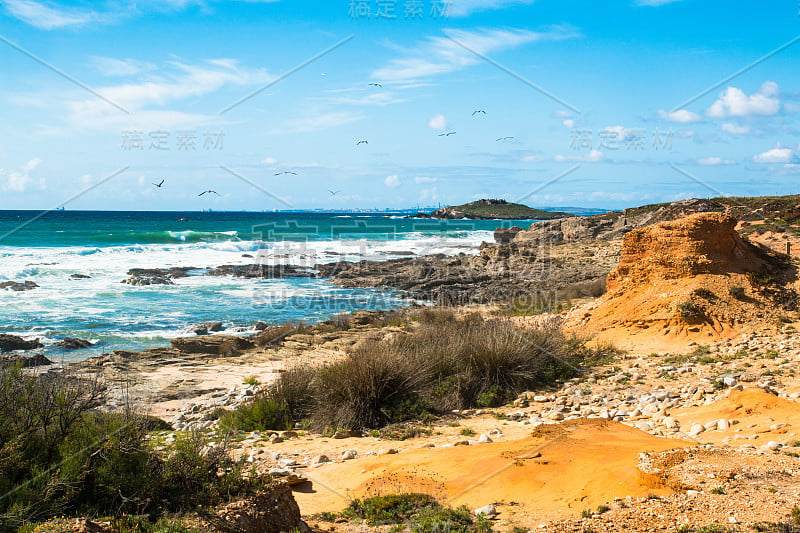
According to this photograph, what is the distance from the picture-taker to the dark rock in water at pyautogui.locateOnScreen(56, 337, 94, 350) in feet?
41.3

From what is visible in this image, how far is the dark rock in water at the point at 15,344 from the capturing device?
39.5ft

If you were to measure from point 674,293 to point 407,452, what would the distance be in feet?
24.2

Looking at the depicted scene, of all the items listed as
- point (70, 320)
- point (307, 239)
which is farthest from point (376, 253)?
point (70, 320)

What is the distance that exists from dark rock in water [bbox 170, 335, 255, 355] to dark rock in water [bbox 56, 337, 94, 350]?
1.96 m

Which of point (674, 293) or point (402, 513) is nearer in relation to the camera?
point (402, 513)

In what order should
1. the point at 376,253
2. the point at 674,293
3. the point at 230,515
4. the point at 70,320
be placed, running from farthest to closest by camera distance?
the point at 376,253
the point at 70,320
the point at 674,293
the point at 230,515

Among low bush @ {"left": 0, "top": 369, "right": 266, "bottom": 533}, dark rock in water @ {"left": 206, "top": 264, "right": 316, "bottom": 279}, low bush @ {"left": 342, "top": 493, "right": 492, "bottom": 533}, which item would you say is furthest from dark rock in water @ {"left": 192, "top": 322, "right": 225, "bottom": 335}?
dark rock in water @ {"left": 206, "top": 264, "right": 316, "bottom": 279}

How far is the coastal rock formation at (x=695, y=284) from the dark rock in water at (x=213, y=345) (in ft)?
25.9

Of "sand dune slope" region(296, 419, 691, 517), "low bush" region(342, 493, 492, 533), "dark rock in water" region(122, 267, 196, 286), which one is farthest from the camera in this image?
"dark rock in water" region(122, 267, 196, 286)

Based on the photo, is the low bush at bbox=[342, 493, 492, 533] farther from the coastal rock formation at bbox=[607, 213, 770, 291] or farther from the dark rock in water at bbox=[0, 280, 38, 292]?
the dark rock in water at bbox=[0, 280, 38, 292]

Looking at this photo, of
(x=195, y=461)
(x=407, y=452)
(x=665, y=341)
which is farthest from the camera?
(x=665, y=341)

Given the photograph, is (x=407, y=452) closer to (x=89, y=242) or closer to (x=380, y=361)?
(x=380, y=361)

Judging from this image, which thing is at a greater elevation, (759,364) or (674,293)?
(674,293)

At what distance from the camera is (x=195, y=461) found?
3.76m
